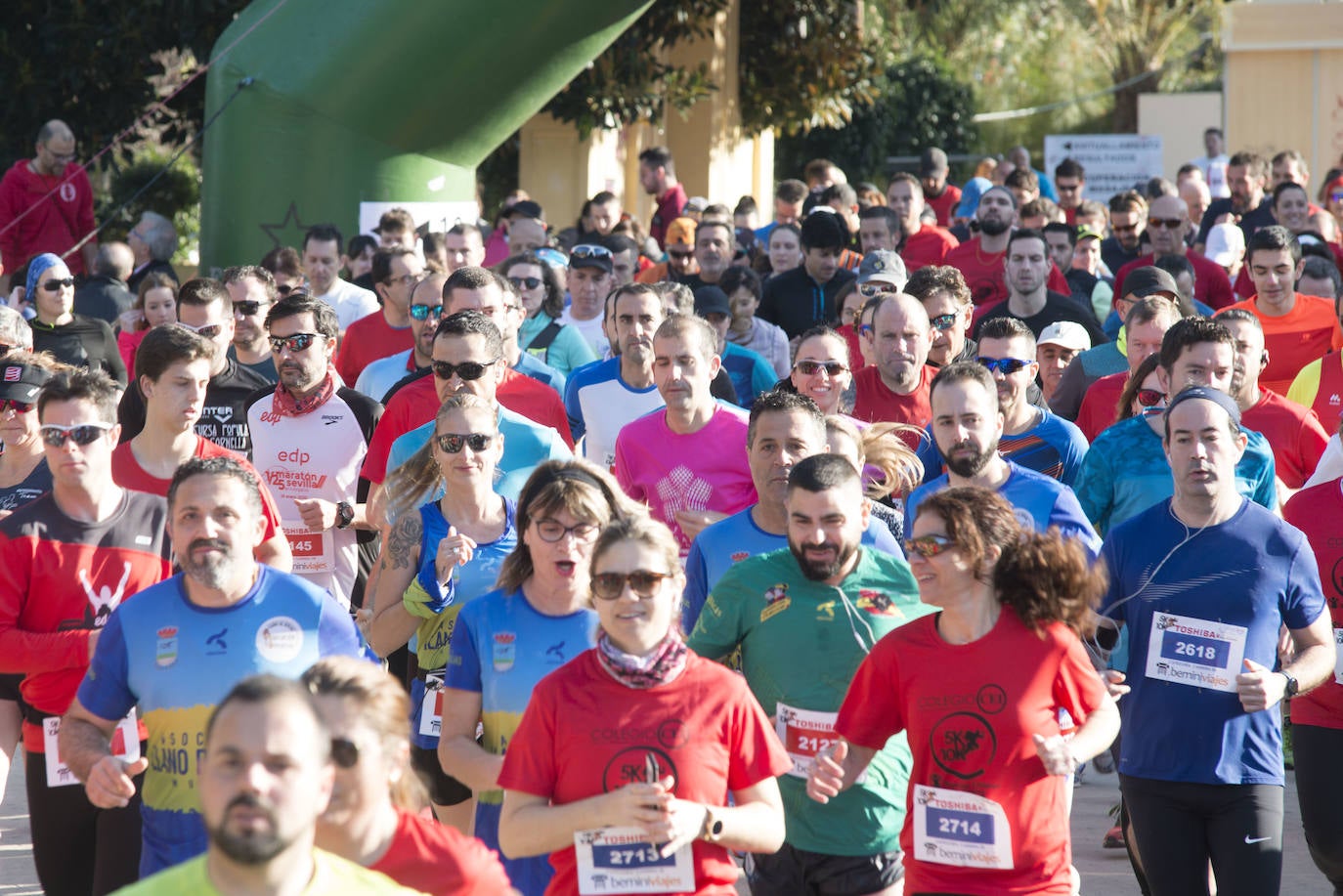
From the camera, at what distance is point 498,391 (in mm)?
6969

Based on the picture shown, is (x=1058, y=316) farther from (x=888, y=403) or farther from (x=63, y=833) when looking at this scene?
(x=63, y=833)

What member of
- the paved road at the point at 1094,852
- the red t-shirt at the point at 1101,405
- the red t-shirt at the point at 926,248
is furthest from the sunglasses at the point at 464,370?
the red t-shirt at the point at 926,248

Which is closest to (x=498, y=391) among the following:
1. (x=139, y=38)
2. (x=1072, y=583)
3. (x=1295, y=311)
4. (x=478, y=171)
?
(x=1072, y=583)

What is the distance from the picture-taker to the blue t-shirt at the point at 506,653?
4.52 m

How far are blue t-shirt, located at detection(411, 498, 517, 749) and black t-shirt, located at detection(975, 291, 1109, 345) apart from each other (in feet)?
13.8

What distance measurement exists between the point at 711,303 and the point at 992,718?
17.0 ft

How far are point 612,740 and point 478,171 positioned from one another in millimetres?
17429

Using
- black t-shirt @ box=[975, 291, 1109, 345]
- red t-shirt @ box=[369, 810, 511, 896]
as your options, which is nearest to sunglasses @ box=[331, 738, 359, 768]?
red t-shirt @ box=[369, 810, 511, 896]

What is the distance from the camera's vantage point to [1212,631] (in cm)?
493

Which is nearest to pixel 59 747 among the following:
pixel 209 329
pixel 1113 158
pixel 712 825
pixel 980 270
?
pixel 712 825

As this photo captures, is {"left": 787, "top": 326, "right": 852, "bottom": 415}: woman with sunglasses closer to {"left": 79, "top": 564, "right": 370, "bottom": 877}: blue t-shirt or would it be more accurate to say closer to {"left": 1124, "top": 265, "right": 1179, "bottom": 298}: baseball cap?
{"left": 1124, "top": 265, "right": 1179, "bottom": 298}: baseball cap

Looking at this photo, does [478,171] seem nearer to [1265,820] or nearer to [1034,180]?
[1034,180]

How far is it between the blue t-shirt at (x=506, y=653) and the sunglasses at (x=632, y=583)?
614 millimetres

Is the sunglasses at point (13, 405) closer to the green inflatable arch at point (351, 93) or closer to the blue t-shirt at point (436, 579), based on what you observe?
the blue t-shirt at point (436, 579)
